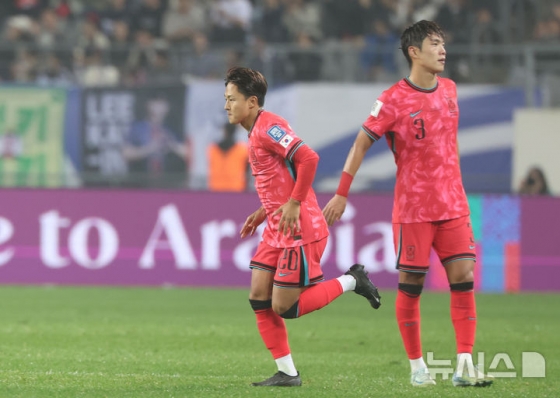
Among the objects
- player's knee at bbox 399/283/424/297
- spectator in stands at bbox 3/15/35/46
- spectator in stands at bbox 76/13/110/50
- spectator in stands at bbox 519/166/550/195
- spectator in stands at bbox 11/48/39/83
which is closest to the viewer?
player's knee at bbox 399/283/424/297

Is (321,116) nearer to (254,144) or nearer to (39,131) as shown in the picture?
(39,131)

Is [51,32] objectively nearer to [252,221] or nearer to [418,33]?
[252,221]

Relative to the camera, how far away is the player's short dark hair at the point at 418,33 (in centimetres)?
740

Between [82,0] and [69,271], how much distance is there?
8126 mm

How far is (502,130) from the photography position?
1967 centimetres

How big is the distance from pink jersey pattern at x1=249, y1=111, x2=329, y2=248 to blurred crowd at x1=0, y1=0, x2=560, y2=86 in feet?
39.5

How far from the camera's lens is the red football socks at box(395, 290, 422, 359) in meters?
7.45

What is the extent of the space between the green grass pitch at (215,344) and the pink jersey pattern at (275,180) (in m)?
0.96

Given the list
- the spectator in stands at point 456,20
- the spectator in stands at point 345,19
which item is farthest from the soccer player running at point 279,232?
the spectator in stands at point 345,19

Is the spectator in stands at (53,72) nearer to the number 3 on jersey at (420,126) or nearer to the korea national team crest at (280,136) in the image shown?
the korea national team crest at (280,136)

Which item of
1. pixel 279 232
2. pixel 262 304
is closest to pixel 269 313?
pixel 262 304

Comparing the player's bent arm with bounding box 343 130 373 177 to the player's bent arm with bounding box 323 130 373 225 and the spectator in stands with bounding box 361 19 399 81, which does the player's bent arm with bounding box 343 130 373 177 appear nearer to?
the player's bent arm with bounding box 323 130 373 225

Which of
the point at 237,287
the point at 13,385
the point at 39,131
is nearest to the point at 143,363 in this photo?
the point at 13,385

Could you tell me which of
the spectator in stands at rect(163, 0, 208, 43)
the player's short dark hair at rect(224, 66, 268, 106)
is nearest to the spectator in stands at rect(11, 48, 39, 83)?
the spectator in stands at rect(163, 0, 208, 43)
